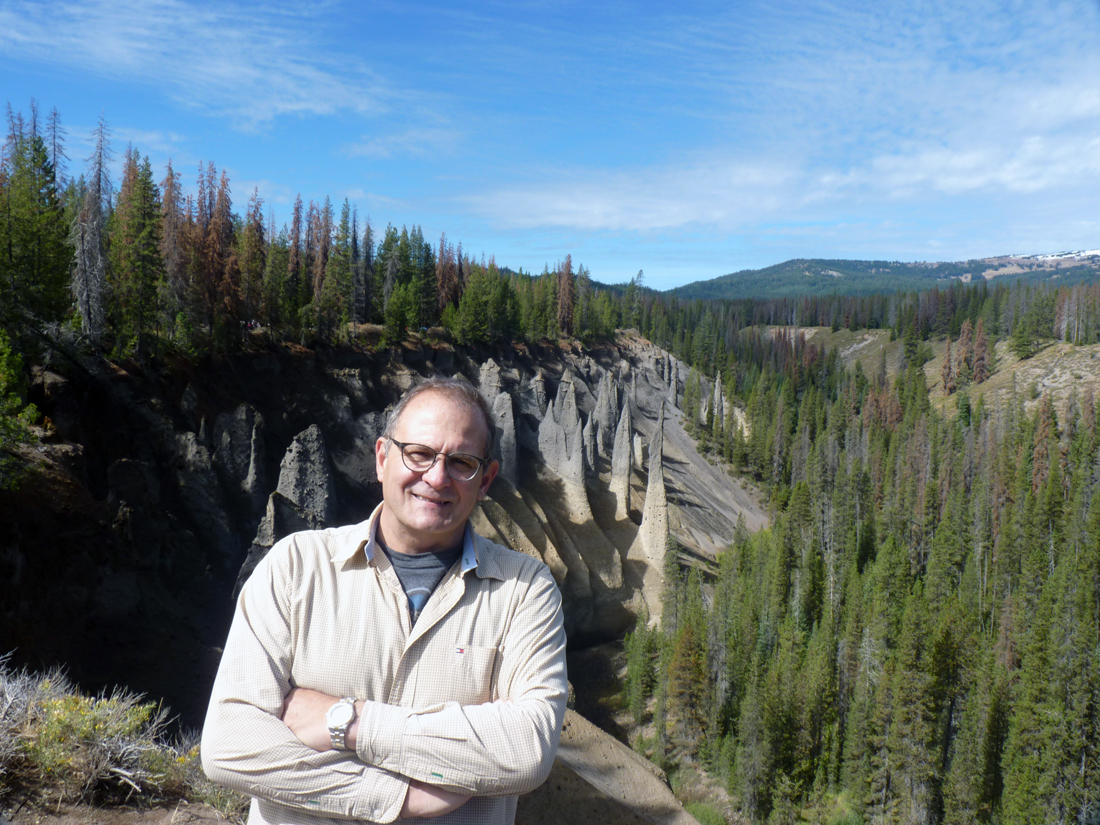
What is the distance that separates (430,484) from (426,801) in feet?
4.50

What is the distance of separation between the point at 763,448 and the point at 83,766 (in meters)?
76.8

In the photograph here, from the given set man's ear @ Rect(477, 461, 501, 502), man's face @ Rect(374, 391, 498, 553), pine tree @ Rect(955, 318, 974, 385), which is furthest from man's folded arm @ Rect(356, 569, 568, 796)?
pine tree @ Rect(955, 318, 974, 385)

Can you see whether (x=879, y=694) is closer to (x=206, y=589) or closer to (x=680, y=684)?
(x=680, y=684)

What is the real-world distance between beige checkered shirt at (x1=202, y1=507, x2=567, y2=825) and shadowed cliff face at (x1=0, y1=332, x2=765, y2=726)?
1759mm

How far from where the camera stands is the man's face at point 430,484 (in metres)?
3.25

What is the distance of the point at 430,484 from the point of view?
324cm

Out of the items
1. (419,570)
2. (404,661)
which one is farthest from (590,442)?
(404,661)

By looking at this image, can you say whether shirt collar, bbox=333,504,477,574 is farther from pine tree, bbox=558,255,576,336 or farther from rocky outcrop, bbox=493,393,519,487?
pine tree, bbox=558,255,576,336

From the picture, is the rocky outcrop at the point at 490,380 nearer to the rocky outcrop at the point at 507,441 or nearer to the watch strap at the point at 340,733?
the rocky outcrop at the point at 507,441

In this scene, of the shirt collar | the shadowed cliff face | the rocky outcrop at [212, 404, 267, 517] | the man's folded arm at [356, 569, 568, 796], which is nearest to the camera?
the man's folded arm at [356, 569, 568, 796]

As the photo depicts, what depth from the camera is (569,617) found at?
31.4 m

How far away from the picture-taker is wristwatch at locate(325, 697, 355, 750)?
2811mm

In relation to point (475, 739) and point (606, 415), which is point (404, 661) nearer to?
point (475, 739)

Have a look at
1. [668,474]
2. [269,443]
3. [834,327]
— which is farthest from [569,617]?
[834,327]
